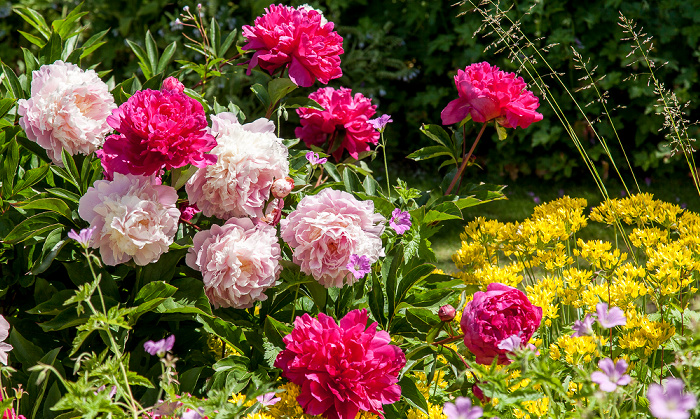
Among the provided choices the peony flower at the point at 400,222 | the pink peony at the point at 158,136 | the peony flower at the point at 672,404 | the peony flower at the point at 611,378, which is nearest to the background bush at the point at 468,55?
the peony flower at the point at 400,222

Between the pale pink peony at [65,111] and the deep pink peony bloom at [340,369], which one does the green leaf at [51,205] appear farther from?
the deep pink peony bloom at [340,369]

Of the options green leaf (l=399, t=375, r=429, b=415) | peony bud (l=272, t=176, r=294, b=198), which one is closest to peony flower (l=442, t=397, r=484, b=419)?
green leaf (l=399, t=375, r=429, b=415)

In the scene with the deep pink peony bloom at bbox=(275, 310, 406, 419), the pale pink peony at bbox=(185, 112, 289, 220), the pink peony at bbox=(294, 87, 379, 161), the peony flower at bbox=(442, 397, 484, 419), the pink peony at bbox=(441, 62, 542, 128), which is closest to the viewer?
the peony flower at bbox=(442, 397, 484, 419)

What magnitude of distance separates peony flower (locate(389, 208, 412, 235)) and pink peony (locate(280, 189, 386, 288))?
7 cm

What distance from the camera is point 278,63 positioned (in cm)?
141

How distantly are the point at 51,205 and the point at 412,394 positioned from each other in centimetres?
70

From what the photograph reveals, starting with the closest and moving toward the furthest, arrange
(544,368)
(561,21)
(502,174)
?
(544,368)
(561,21)
(502,174)

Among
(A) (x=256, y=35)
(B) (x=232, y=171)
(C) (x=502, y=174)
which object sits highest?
(A) (x=256, y=35)

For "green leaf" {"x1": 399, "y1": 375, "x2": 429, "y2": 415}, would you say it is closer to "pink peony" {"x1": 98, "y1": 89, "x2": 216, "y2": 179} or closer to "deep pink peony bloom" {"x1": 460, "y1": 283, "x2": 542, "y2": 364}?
"deep pink peony bloom" {"x1": 460, "y1": 283, "x2": 542, "y2": 364}

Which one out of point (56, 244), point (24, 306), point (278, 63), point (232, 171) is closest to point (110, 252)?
point (56, 244)

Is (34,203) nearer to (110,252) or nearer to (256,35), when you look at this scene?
(110,252)

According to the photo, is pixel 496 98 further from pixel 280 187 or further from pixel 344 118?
pixel 280 187

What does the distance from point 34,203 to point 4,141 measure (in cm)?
37

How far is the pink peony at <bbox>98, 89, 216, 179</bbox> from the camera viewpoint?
105 centimetres
